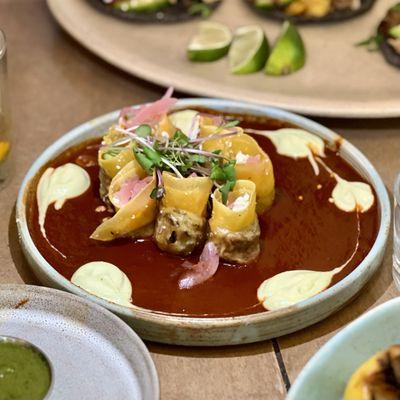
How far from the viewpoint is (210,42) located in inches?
93.4

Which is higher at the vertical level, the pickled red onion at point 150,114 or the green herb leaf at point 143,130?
the green herb leaf at point 143,130

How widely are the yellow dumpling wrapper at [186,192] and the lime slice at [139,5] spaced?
1.14m

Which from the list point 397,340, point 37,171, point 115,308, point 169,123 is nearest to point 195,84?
point 169,123

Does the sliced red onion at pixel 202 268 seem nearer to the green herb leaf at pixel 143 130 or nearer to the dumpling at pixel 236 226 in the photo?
the dumpling at pixel 236 226

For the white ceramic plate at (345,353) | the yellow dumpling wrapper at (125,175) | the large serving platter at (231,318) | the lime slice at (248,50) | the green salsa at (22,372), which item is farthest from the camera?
the lime slice at (248,50)

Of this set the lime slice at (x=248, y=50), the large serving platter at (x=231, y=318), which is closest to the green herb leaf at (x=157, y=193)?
the large serving platter at (x=231, y=318)

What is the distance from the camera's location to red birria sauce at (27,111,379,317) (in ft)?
4.82

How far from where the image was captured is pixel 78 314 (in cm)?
143

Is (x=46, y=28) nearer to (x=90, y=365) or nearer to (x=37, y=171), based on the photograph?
(x=37, y=171)

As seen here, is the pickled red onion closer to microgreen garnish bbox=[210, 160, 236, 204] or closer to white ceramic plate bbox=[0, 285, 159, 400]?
microgreen garnish bbox=[210, 160, 236, 204]

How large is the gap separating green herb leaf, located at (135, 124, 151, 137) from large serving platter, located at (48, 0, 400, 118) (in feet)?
1.64

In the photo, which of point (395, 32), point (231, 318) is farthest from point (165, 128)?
point (395, 32)

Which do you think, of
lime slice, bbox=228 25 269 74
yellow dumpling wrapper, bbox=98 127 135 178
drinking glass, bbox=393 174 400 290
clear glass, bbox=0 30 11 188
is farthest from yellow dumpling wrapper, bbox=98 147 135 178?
lime slice, bbox=228 25 269 74

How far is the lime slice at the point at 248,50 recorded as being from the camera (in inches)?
89.0
